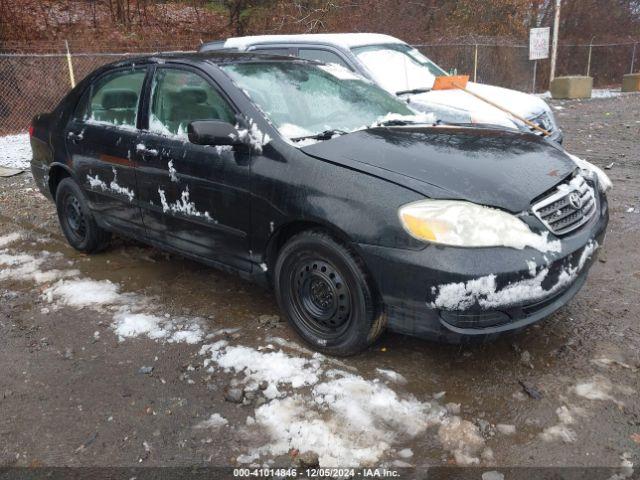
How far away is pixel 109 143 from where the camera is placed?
4.17 meters

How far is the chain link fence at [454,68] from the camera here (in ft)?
37.0

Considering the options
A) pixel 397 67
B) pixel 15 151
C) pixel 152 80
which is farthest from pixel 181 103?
pixel 15 151

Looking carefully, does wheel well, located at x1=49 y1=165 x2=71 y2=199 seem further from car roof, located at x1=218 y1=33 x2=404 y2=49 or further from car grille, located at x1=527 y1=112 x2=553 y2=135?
car grille, located at x1=527 y1=112 x2=553 y2=135

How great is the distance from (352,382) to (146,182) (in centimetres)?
207

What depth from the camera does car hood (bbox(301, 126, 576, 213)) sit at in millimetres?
2705

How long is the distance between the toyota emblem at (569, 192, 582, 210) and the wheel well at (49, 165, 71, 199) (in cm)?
407

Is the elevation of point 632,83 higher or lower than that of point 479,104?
lower

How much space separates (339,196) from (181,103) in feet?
5.02

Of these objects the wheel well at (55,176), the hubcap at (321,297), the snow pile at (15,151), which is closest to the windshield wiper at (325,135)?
the hubcap at (321,297)

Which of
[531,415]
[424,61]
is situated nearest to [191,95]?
[531,415]

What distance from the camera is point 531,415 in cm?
260

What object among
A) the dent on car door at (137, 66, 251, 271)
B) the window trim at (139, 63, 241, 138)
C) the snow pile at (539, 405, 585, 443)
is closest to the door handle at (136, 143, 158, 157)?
the dent on car door at (137, 66, 251, 271)

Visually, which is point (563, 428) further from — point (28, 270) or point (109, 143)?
point (28, 270)

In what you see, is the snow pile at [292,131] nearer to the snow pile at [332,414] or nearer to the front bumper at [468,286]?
the front bumper at [468,286]
